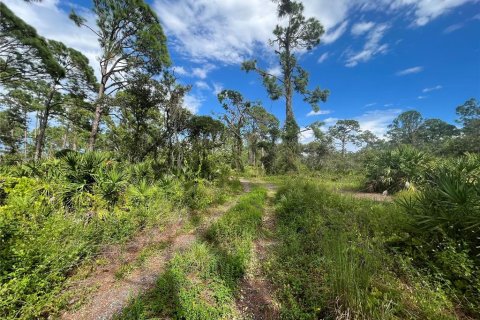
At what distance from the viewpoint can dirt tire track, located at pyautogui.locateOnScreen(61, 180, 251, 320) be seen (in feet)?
8.09

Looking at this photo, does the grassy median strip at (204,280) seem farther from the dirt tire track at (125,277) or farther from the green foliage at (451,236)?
the green foliage at (451,236)

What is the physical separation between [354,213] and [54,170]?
799 cm

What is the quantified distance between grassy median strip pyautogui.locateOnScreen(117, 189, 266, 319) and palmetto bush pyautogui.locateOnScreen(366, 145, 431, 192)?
25.5 feet

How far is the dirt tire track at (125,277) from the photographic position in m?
2.47

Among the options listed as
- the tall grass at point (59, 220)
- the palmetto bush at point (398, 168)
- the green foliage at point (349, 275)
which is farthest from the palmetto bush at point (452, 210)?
the palmetto bush at point (398, 168)

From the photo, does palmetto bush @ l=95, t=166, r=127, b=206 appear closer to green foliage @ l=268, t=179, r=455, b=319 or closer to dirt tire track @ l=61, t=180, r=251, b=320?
dirt tire track @ l=61, t=180, r=251, b=320

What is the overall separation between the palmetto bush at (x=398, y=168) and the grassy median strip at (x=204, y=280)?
7.77 meters

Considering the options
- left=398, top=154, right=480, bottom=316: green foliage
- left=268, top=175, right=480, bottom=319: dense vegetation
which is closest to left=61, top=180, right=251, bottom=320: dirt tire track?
left=268, top=175, right=480, bottom=319: dense vegetation

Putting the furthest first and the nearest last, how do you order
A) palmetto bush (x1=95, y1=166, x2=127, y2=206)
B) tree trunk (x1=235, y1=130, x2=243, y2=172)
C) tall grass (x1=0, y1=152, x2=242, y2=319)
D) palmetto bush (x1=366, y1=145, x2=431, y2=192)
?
1. tree trunk (x1=235, y1=130, x2=243, y2=172)
2. palmetto bush (x1=366, y1=145, x2=431, y2=192)
3. palmetto bush (x1=95, y1=166, x2=127, y2=206)
4. tall grass (x1=0, y1=152, x2=242, y2=319)

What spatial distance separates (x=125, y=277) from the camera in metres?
3.11

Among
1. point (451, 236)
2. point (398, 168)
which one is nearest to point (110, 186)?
point (451, 236)

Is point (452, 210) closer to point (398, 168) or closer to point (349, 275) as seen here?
point (349, 275)

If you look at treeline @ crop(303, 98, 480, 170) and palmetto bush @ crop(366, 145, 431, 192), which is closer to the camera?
palmetto bush @ crop(366, 145, 431, 192)

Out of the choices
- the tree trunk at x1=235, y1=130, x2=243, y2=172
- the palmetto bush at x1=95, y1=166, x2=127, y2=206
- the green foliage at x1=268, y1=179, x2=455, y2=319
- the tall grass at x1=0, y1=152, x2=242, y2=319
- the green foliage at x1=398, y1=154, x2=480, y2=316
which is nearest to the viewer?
the green foliage at x1=268, y1=179, x2=455, y2=319
